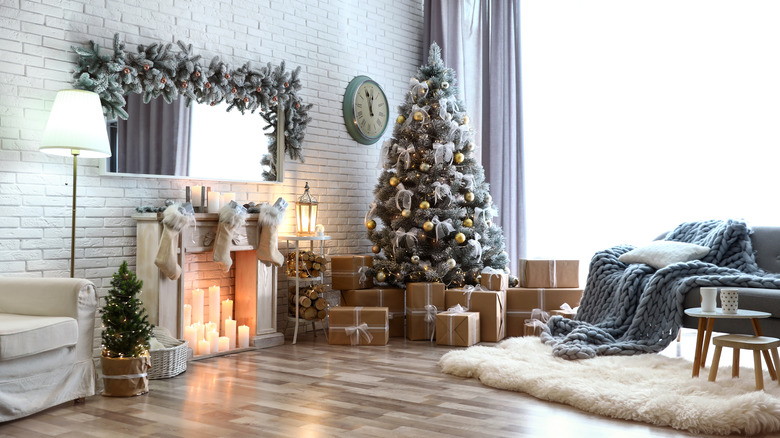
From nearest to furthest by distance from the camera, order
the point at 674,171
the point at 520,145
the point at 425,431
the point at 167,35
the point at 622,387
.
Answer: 1. the point at 425,431
2. the point at 622,387
3. the point at 167,35
4. the point at 674,171
5. the point at 520,145

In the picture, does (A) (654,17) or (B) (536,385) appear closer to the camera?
(B) (536,385)

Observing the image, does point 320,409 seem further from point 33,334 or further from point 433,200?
point 433,200

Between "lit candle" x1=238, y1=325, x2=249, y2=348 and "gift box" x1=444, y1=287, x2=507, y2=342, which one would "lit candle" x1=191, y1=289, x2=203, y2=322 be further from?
"gift box" x1=444, y1=287, x2=507, y2=342

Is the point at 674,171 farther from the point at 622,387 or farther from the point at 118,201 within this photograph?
the point at 118,201

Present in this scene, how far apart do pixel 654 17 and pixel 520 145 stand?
143 cm

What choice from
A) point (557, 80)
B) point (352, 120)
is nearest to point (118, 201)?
point (352, 120)

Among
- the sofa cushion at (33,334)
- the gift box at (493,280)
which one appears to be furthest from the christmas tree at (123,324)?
the gift box at (493,280)

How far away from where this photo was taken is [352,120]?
6.01 m

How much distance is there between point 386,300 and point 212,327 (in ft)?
4.29

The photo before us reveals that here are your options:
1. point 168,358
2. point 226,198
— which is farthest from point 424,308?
point 168,358

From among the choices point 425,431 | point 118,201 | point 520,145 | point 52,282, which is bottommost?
point 425,431

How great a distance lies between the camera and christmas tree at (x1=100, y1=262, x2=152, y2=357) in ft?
11.6

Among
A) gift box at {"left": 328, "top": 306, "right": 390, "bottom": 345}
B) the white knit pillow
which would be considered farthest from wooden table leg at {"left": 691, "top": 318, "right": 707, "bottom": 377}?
gift box at {"left": 328, "top": 306, "right": 390, "bottom": 345}

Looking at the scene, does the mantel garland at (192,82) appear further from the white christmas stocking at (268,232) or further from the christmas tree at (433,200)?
the christmas tree at (433,200)
